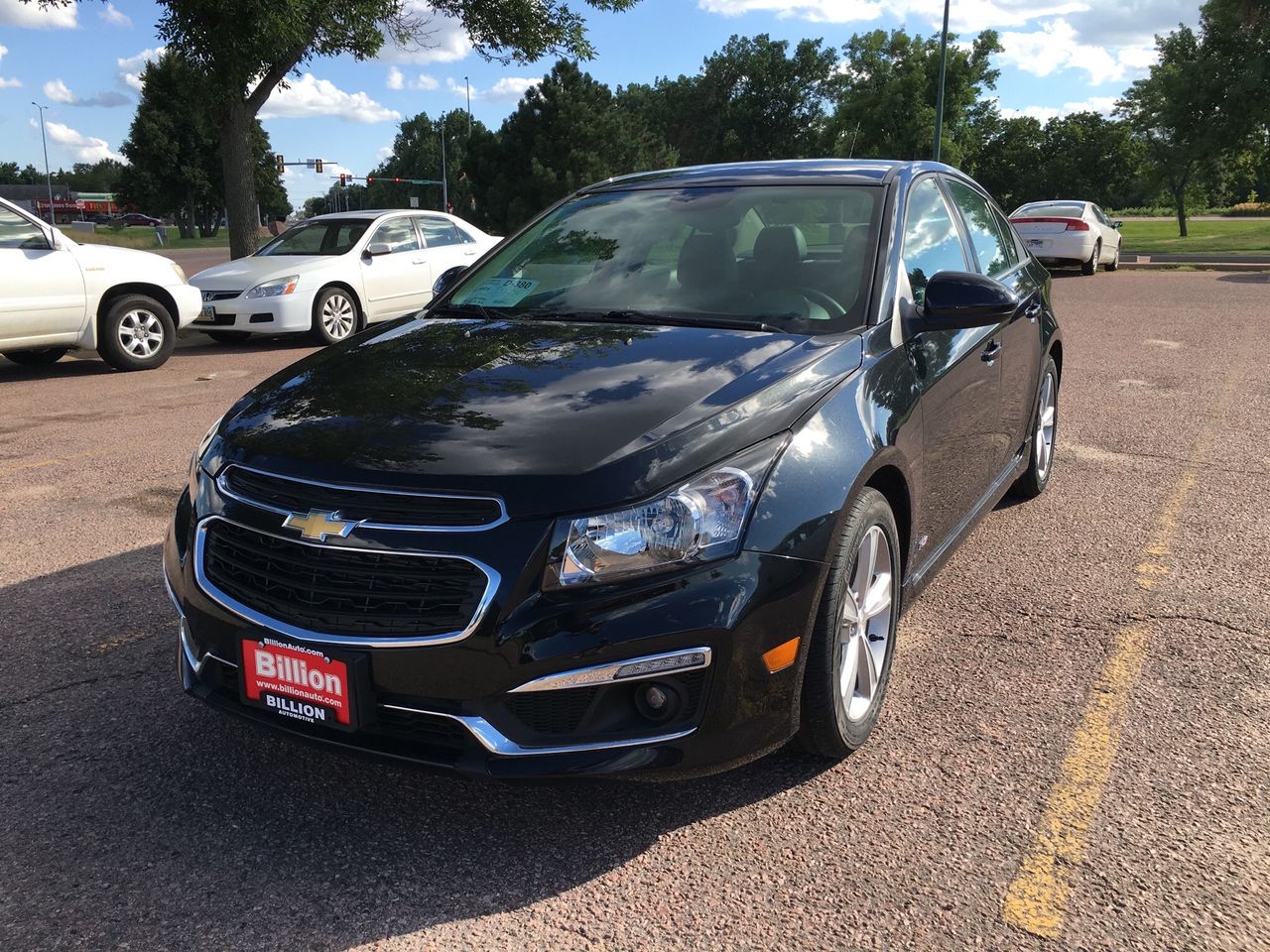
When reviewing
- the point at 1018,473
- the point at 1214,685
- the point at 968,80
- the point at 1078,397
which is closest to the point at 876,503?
the point at 1214,685

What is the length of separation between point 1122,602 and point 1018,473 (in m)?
1.03

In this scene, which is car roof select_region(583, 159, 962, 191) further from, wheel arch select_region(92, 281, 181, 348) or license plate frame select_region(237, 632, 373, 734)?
wheel arch select_region(92, 281, 181, 348)

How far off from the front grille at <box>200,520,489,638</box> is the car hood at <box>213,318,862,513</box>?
0.57ft

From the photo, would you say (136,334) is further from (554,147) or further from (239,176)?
(554,147)

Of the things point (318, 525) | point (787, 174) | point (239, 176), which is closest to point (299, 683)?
point (318, 525)

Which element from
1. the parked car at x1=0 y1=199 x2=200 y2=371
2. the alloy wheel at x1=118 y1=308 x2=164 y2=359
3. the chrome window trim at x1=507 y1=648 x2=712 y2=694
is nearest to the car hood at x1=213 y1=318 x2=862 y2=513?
the chrome window trim at x1=507 y1=648 x2=712 y2=694

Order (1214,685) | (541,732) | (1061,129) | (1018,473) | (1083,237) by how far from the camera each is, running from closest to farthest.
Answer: (541,732) < (1214,685) < (1018,473) < (1083,237) < (1061,129)

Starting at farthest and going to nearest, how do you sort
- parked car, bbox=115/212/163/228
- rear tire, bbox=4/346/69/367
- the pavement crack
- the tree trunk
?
parked car, bbox=115/212/163/228 < the tree trunk < rear tire, bbox=4/346/69/367 < the pavement crack

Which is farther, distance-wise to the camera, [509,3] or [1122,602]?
[509,3]

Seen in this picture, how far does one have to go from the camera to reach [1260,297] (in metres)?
16.1

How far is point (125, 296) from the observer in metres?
10.1

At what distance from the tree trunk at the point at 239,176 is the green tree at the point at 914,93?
41548 mm

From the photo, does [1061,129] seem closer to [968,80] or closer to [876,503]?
[968,80]

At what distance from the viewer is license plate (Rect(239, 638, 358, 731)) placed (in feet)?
7.74
